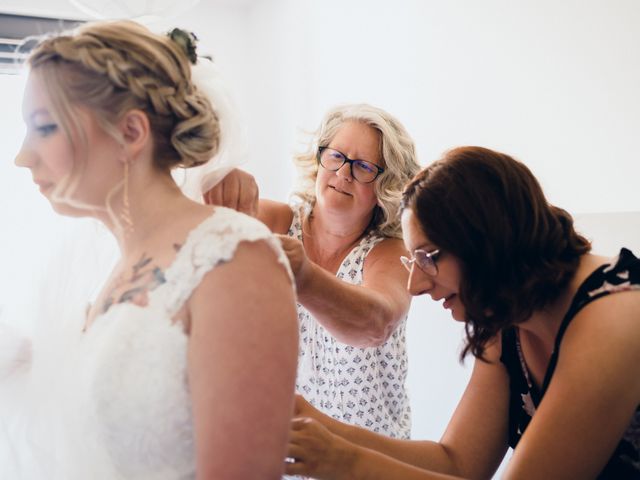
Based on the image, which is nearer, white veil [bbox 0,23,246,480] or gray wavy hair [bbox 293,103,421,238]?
white veil [bbox 0,23,246,480]

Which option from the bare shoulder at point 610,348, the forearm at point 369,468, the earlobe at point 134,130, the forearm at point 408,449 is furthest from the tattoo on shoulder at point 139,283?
the bare shoulder at point 610,348

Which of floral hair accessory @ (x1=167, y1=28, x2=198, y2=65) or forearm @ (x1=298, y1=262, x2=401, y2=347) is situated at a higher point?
floral hair accessory @ (x1=167, y1=28, x2=198, y2=65)

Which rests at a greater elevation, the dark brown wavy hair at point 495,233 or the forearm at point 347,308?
the dark brown wavy hair at point 495,233

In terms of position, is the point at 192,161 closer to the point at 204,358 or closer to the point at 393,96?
the point at 204,358

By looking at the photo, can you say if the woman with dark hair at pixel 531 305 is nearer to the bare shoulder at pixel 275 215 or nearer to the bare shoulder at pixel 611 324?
the bare shoulder at pixel 611 324

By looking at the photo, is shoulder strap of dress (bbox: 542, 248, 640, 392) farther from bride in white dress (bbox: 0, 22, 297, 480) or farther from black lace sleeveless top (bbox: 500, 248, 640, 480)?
bride in white dress (bbox: 0, 22, 297, 480)

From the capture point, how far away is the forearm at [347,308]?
1.41m

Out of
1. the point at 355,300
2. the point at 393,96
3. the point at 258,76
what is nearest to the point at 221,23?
Result: the point at 258,76

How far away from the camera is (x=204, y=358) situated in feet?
2.74

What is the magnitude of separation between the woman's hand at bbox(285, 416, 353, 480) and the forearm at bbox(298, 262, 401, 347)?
0.34 m

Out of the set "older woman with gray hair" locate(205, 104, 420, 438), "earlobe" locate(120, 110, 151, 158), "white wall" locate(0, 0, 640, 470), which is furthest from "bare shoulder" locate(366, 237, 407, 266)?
"earlobe" locate(120, 110, 151, 158)

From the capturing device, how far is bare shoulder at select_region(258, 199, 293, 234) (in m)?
1.86

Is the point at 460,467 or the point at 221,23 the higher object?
the point at 221,23

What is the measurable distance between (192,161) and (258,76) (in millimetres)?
3255
